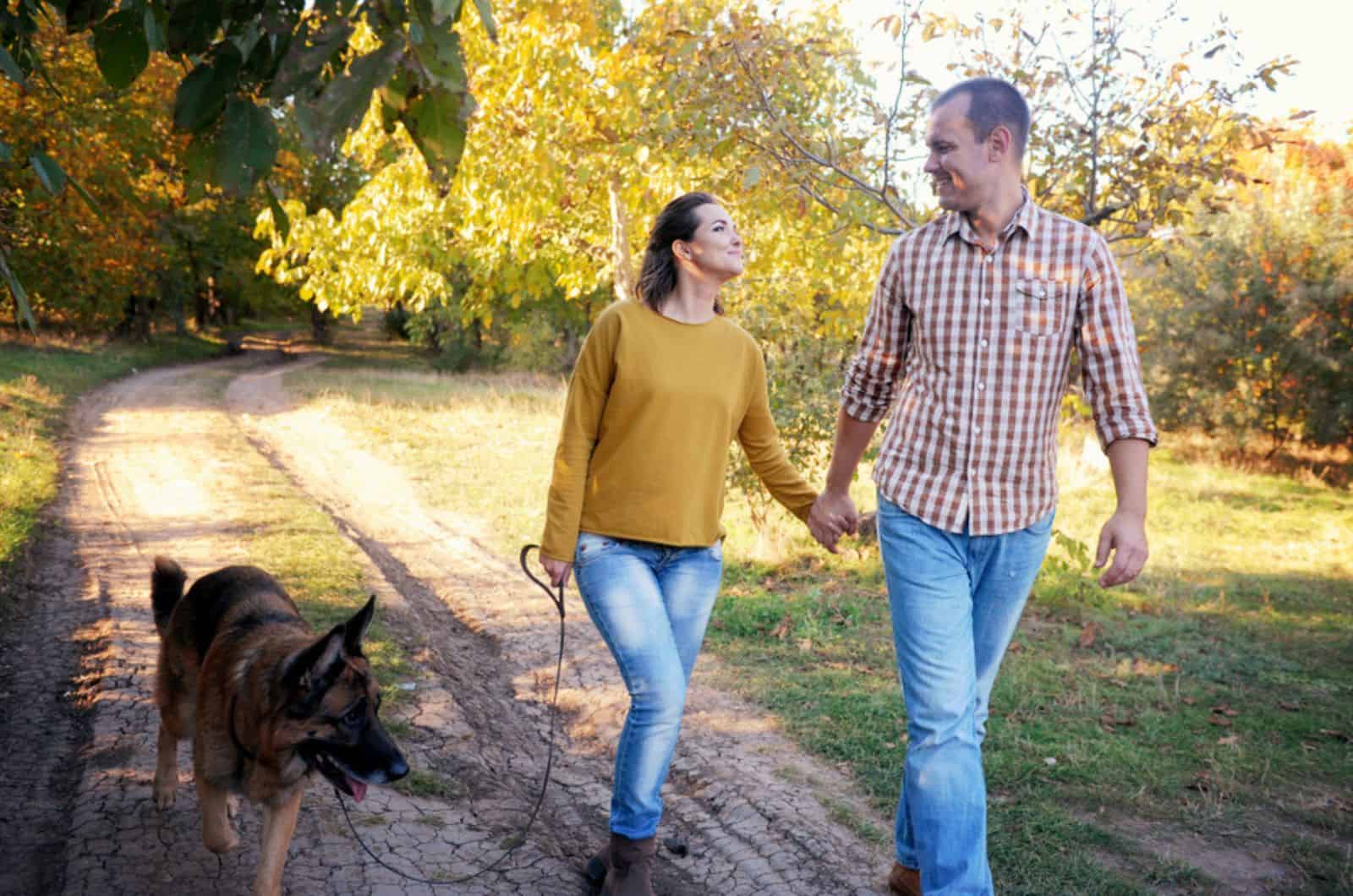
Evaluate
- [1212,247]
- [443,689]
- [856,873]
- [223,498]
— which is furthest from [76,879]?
[1212,247]

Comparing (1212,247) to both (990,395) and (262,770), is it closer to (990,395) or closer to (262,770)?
(990,395)

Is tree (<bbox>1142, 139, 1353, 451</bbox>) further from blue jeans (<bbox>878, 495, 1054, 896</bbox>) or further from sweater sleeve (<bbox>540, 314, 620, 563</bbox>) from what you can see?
sweater sleeve (<bbox>540, 314, 620, 563</bbox>)

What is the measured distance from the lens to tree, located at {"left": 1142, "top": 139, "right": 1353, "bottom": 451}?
17.5 meters

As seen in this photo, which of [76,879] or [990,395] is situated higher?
[990,395]

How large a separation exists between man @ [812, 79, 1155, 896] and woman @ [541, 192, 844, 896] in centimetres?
72

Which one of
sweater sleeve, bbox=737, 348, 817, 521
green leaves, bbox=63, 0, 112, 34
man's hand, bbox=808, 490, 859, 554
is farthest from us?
sweater sleeve, bbox=737, 348, 817, 521

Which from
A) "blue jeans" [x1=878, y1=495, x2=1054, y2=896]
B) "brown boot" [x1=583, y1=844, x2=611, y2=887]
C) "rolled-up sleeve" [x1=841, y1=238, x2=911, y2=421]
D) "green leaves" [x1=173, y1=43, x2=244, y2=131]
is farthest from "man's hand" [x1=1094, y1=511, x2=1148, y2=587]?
"green leaves" [x1=173, y1=43, x2=244, y2=131]

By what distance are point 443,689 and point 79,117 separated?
1912cm

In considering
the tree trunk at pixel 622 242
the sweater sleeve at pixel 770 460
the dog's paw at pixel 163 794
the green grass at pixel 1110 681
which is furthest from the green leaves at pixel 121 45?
the tree trunk at pixel 622 242

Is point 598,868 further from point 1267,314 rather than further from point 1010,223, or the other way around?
point 1267,314

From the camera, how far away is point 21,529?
8602mm

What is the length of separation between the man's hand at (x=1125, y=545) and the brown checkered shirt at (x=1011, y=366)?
23 centimetres

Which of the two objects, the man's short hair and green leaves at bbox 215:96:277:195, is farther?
the man's short hair

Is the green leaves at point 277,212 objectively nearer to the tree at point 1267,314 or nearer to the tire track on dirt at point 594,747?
the tire track on dirt at point 594,747
